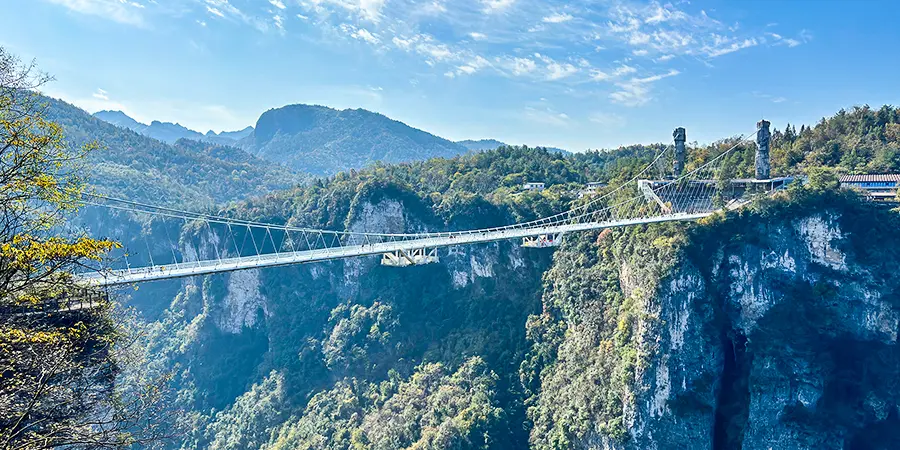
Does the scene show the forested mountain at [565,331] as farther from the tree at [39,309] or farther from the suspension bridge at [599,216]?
the tree at [39,309]

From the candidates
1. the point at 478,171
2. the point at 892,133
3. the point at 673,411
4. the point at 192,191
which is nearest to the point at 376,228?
the point at 478,171

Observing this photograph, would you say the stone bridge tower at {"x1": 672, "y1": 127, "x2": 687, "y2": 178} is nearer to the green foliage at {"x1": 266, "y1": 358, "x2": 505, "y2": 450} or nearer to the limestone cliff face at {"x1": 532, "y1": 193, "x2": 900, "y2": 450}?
the limestone cliff face at {"x1": 532, "y1": 193, "x2": 900, "y2": 450}

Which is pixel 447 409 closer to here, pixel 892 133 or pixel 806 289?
pixel 806 289

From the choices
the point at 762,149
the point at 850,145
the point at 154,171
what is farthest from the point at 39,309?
the point at 154,171

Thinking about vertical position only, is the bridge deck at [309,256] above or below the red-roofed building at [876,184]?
below

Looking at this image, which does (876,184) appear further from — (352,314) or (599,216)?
(352,314)

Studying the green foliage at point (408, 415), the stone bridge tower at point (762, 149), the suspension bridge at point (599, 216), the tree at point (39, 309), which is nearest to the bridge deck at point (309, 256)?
the suspension bridge at point (599, 216)
